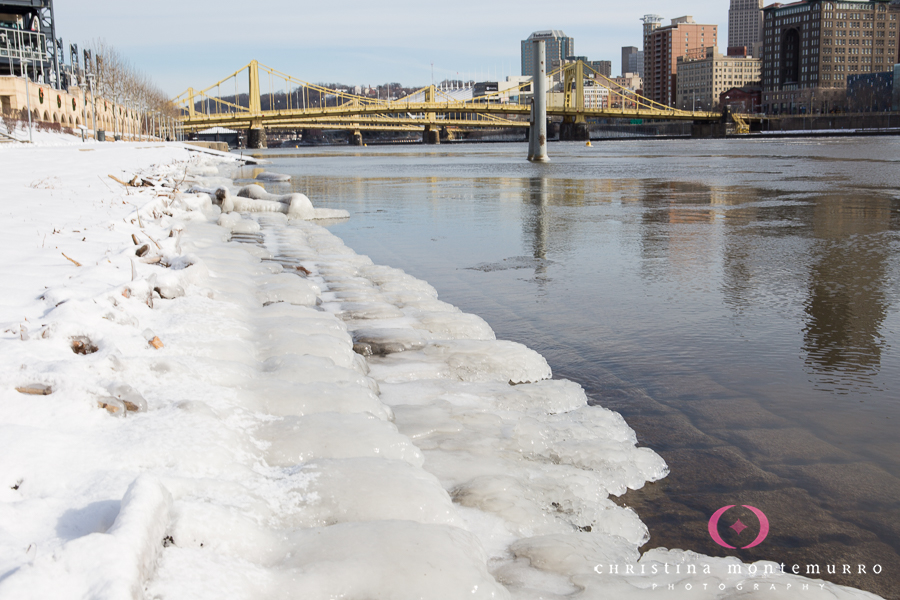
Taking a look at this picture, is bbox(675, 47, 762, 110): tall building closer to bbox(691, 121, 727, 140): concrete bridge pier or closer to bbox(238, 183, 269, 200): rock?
bbox(691, 121, 727, 140): concrete bridge pier

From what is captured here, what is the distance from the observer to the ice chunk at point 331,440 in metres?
2.46

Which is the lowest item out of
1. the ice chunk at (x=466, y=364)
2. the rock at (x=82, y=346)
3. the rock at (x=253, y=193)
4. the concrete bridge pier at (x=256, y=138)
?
the ice chunk at (x=466, y=364)

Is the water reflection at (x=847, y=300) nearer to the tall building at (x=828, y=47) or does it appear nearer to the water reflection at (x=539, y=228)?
the water reflection at (x=539, y=228)

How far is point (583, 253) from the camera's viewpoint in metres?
8.41

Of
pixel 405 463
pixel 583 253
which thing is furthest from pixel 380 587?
pixel 583 253

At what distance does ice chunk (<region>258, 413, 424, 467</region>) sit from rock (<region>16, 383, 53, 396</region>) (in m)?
0.68

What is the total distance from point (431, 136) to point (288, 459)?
94.4 m

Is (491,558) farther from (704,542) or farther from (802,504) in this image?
(802,504)

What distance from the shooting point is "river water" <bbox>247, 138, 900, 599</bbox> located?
276 cm

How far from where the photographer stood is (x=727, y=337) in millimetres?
4840

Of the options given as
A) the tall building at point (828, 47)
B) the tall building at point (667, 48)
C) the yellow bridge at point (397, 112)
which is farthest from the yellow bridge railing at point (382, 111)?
the tall building at point (667, 48)

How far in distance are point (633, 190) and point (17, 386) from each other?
16613mm

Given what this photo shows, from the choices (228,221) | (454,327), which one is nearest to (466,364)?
(454,327)

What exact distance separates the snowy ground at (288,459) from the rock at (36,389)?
25 mm
